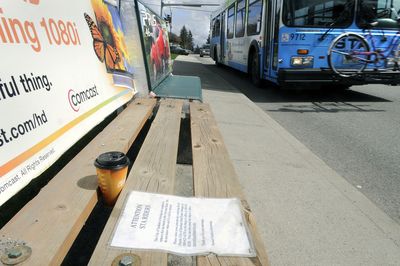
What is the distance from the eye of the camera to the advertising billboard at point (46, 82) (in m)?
1.61

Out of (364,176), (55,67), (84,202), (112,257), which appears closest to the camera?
(112,257)

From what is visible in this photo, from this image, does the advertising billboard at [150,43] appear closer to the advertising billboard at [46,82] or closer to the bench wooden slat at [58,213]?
the advertising billboard at [46,82]

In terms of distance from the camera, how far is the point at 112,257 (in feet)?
3.94

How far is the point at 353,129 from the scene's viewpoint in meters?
5.57

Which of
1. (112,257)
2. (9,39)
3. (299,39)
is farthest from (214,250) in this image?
(299,39)

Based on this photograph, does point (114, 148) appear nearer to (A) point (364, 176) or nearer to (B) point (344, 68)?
(A) point (364, 176)

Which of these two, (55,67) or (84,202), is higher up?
(55,67)

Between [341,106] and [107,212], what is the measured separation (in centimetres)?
606

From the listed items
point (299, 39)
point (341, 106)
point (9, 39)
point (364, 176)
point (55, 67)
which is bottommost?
point (341, 106)

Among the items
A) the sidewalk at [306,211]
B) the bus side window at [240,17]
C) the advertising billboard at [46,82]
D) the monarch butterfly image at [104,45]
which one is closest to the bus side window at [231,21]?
the bus side window at [240,17]

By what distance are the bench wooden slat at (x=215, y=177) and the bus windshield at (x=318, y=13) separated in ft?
17.1

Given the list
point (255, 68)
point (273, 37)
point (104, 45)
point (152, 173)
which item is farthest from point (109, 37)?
point (255, 68)

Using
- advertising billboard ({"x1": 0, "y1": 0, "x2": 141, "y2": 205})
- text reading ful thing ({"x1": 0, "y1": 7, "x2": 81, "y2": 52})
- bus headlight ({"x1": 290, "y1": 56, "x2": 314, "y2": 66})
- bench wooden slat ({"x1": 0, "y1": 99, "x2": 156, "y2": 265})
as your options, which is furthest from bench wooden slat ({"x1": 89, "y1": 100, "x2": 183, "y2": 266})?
bus headlight ({"x1": 290, "y1": 56, "x2": 314, "y2": 66})

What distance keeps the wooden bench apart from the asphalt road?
6.01ft
